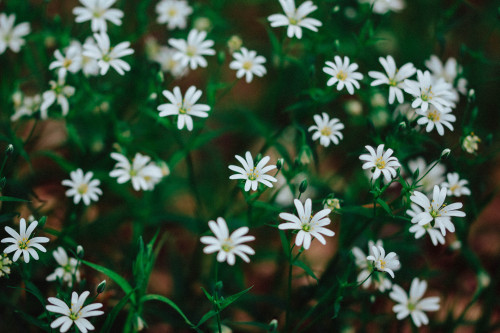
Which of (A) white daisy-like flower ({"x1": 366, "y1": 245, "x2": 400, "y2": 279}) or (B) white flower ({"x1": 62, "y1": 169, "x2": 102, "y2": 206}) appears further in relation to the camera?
(B) white flower ({"x1": 62, "y1": 169, "x2": 102, "y2": 206})

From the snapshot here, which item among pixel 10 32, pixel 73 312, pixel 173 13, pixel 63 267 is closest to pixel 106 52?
pixel 173 13

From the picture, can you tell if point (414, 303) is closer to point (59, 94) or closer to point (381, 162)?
point (381, 162)

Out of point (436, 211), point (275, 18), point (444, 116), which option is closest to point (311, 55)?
point (275, 18)

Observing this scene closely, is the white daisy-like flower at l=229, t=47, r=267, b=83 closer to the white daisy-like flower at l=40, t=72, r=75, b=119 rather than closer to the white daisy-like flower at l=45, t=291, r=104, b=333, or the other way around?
the white daisy-like flower at l=40, t=72, r=75, b=119

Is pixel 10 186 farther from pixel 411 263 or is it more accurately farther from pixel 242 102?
pixel 411 263

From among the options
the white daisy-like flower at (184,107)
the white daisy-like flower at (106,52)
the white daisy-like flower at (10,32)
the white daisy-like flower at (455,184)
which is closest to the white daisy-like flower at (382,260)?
the white daisy-like flower at (455,184)

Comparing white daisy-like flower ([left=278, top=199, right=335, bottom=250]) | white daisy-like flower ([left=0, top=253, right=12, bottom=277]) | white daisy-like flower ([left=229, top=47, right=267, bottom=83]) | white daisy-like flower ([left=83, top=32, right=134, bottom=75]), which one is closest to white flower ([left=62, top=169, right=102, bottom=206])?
white daisy-like flower ([left=0, top=253, right=12, bottom=277])

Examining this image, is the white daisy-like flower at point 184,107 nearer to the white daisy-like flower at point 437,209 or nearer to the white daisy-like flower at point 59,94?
the white daisy-like flower at point 59,94
